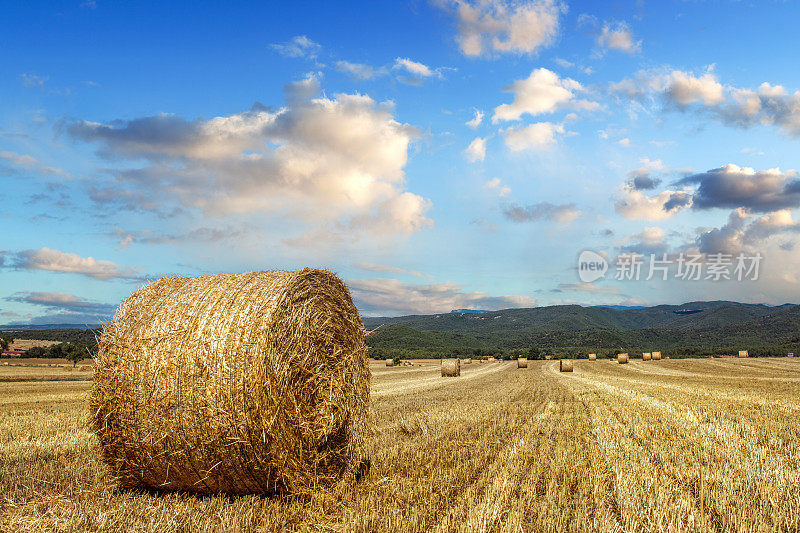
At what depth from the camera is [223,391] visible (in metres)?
5.19

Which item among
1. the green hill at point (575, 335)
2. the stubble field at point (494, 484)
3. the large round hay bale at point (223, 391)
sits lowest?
the green hill at point (575, 335)

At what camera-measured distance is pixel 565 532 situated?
4.00m

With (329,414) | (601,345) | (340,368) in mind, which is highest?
(340,368)

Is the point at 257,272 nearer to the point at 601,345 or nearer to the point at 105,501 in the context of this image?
the point at 105,501

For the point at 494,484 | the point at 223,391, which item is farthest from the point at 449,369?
the point at 223,391

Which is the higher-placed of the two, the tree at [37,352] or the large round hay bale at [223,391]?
the large round hay bale at [223,391]

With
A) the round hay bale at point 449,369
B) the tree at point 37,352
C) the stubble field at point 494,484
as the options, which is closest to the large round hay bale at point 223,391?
the stubble field at point 494,484

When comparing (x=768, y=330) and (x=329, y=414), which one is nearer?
(x=329, y=414)

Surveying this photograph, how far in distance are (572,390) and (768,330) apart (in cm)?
7806

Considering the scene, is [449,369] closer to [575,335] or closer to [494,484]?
[494,484]

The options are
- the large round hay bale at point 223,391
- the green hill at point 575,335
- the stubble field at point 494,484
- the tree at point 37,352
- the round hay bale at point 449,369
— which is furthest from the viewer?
the green hill at point 575,335

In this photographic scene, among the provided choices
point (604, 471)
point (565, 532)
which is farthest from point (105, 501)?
point (604, 471)

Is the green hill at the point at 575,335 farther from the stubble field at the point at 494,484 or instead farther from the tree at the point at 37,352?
the tree at the point at 37,352

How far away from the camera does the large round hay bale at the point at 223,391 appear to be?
17.0ft
